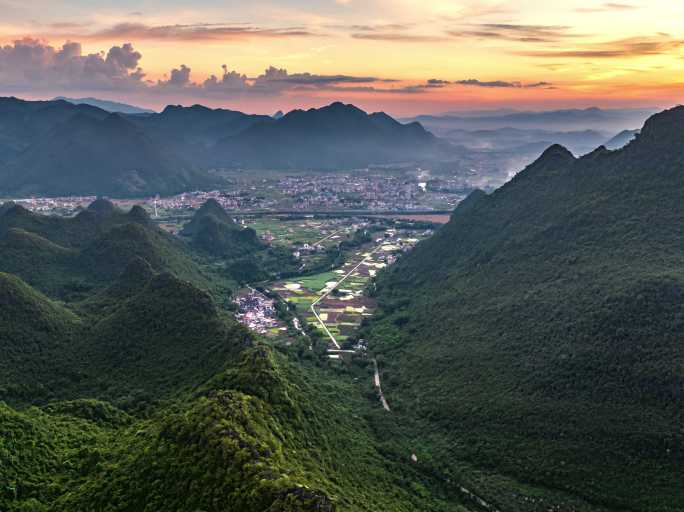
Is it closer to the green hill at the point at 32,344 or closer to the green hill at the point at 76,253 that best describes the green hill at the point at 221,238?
the green hill at the point at 76,253

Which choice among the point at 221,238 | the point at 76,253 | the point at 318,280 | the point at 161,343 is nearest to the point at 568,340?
the point at 161,343

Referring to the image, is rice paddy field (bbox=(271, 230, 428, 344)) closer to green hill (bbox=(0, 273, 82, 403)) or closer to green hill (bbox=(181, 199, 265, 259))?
green hill (bbox=(181, 199, 265, 259))

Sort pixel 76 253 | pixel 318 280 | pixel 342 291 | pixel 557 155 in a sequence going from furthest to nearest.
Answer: pixel 318 280 → pixel 342 291 → pixel 557 155 → pixel 76 253

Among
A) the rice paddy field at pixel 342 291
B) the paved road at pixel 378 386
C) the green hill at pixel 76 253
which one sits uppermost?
the green hill at pixel 76 253

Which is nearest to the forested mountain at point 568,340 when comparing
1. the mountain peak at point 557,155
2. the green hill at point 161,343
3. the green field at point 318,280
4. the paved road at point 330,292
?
the mountain peak at point 557,155

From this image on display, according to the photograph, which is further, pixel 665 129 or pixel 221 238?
pixel 221 238

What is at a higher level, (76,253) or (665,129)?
(665,129)

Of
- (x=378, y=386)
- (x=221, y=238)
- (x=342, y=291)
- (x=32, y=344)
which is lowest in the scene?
(x=378, y=386)

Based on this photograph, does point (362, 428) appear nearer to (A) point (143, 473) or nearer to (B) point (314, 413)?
(B) point (314, 413)

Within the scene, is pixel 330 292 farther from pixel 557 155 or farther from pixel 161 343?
pixel 161 343

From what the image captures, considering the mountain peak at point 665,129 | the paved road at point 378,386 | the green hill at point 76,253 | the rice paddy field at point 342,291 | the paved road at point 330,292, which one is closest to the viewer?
the paved road at point 378,386
